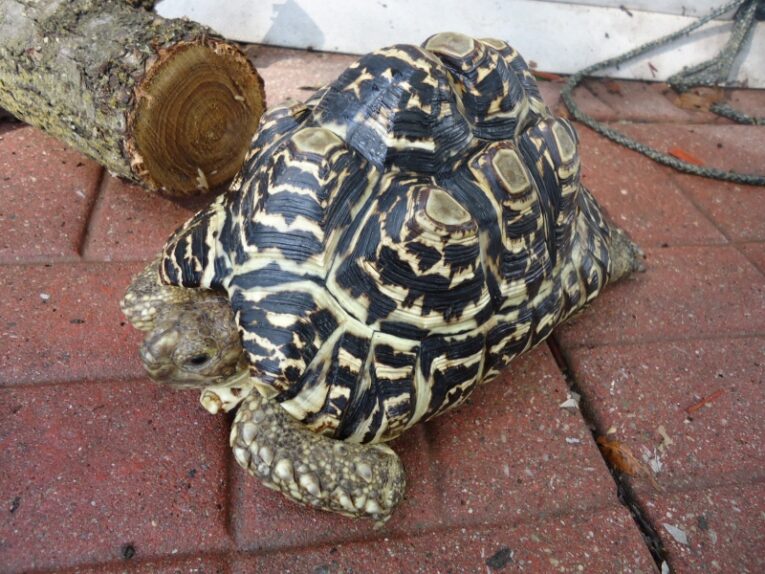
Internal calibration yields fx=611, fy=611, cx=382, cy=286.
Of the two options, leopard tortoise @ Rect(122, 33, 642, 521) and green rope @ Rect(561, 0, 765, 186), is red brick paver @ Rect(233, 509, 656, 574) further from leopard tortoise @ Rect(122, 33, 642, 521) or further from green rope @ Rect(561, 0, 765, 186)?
green rope @ Rect(561, 0, 765, 186)

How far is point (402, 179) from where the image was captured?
4.28 feet

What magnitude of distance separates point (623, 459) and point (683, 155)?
1.65 meters

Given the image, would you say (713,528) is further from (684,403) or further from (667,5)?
(667,5)

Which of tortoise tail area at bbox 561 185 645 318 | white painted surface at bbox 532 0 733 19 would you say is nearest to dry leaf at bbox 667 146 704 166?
tortoise tail area at bbox 561 185 645 318

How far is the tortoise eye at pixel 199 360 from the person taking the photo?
51.8 inches

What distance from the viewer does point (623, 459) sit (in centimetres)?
161

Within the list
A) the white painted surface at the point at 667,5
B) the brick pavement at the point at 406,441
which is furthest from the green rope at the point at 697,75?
the brick pavement at the point at 406,441

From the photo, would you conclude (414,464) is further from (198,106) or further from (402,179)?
(198,106)

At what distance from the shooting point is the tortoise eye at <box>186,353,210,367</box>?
1.31 metres

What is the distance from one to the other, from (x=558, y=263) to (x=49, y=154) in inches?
70.6

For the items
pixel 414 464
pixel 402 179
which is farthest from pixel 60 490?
pixel 402 179

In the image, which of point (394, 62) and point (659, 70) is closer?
point (394, 62)

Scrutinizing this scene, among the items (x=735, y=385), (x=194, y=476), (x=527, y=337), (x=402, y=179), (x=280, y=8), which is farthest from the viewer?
(x=280, y=8)

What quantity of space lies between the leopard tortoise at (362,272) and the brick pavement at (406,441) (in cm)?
14
